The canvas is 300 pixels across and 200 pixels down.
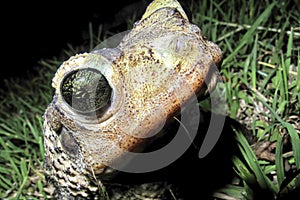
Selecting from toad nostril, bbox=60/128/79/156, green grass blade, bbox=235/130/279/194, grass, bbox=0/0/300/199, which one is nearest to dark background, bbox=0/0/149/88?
grass, bbox=0/0/300/199

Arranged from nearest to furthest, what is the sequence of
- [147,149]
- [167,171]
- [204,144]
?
1. [147,149]
2. [167,171]
3. [204,144]

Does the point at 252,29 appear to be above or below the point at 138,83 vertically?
below

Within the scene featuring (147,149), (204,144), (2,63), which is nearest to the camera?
(147,149)

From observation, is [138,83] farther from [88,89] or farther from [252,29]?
[252,29]

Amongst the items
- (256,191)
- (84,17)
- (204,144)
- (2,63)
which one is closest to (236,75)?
(204,144)

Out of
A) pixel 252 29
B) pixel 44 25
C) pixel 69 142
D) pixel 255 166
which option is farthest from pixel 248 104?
pixel 44 25

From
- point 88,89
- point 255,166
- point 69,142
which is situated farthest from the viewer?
point 255,166

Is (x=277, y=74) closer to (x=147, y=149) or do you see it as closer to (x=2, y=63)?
(x=147, y=149)
